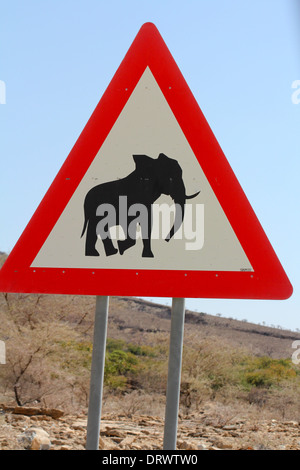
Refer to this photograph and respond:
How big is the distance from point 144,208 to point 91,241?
231mm

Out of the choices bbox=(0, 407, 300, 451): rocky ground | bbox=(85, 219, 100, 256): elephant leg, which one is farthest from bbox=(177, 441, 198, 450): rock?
bbox=(85, 219, 100, 256): elephant leg

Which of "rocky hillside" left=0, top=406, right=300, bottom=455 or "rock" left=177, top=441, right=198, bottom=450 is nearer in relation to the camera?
"rocky hillside" left=0, top=406, right=300, bottom=455

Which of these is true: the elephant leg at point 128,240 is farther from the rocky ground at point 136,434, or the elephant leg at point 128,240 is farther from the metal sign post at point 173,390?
the rocky ground at point 136,434

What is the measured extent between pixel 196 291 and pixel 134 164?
523 millimetres

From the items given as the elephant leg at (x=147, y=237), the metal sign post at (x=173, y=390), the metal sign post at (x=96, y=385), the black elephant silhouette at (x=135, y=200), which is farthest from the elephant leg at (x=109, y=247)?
the metal sign post at (x=173, y=390)

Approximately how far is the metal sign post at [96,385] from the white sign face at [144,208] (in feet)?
0.80

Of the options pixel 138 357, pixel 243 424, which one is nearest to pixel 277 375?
pixel 138 357

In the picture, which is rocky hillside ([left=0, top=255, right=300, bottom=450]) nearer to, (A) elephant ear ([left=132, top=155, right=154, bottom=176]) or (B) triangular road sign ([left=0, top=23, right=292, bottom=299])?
(B) triangular road sign ([left=0, top=23, right=292, bottom=299])

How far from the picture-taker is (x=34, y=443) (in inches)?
177

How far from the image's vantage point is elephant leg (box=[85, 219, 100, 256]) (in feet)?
6.25

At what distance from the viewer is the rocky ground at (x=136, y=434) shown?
4.65m

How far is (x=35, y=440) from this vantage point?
14.7 feet

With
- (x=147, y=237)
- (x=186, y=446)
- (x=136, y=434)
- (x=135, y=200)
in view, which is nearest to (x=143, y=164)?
(x=135, y=200)

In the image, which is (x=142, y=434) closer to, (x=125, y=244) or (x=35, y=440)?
(x=35, y=440)
